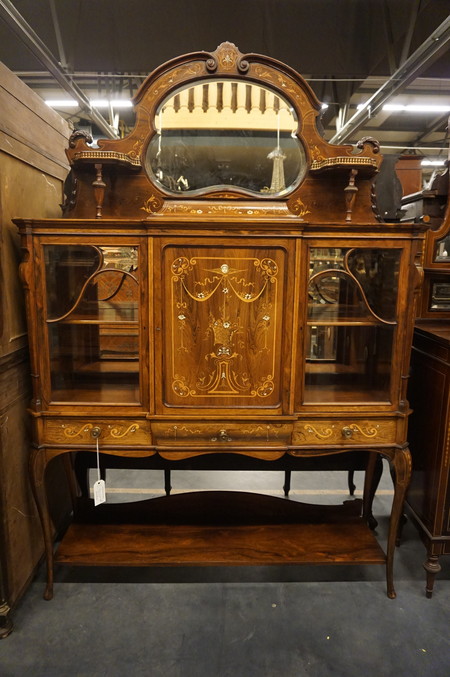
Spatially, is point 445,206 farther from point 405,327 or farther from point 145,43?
point 145,43

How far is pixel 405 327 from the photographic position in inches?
70.3

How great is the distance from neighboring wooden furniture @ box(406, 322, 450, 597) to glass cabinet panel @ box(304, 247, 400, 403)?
28 cm

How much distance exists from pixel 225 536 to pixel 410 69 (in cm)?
314

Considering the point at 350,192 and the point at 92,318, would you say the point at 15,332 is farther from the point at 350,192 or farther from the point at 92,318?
the point at 350,192

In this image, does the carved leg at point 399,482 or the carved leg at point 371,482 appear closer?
the carved leg at point 399,482

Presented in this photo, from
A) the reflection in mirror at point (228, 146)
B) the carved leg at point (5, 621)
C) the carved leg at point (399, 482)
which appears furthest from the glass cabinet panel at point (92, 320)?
the carved leg at point (399, 482)

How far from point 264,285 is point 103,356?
3.03 feet

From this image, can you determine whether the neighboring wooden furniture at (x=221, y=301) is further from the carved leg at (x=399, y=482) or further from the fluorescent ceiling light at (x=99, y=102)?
the fluorescent ceiling light at (x=99, y=102)

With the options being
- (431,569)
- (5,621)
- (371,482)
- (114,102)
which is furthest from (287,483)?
(114,102)

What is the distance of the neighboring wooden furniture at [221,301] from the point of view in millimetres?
1694

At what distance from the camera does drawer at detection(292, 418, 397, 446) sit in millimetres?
1828

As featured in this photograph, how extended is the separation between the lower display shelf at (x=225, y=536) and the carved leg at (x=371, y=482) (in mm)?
115

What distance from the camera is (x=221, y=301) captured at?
171 centimetres

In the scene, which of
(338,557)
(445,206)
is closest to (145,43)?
(445,206)
